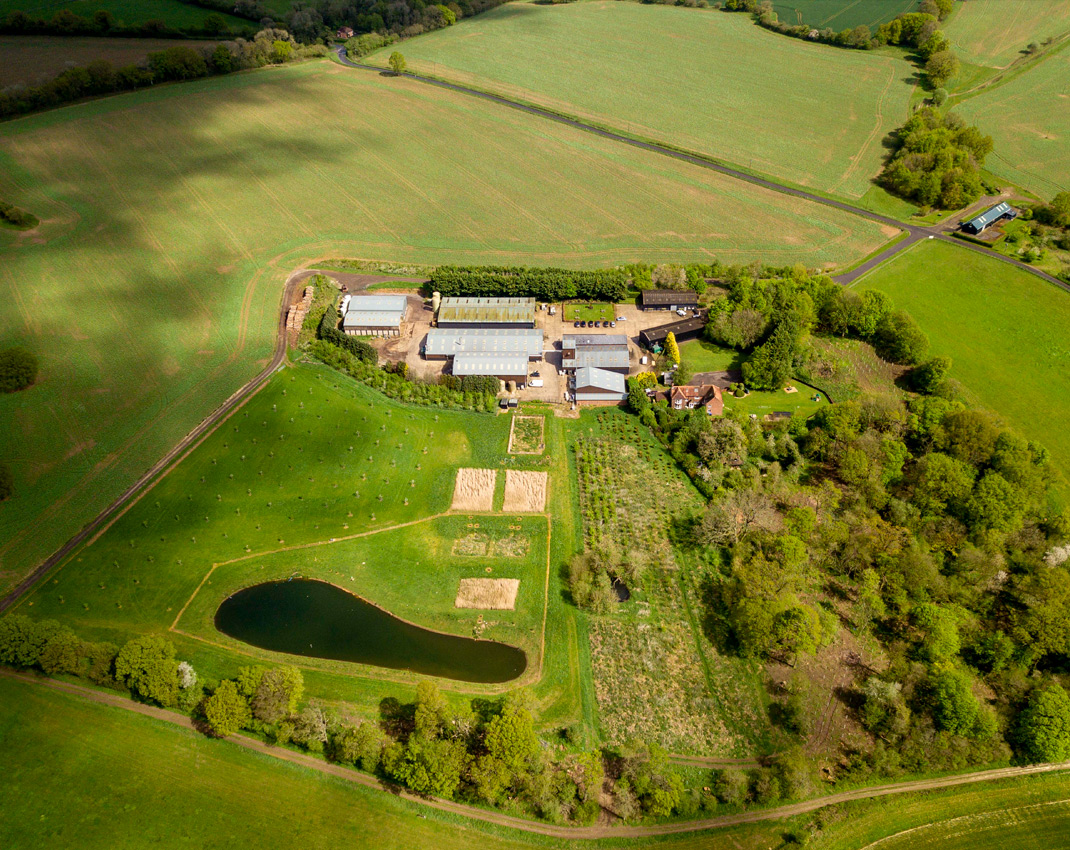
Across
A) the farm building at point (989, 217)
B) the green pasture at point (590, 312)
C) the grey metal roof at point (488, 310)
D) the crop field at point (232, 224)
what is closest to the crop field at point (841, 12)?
the farm building at point (989, 217)

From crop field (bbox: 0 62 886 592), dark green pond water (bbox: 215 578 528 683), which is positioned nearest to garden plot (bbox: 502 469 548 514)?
dark green pond water (bbox: 215 578 528 683)

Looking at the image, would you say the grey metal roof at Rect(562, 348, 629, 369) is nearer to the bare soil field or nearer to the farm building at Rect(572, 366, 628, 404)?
the farm building at Rect(572, 366, 628, 404)

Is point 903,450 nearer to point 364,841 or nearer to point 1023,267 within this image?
point 1023,267

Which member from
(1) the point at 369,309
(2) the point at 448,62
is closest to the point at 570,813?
(1) the point at 369,309

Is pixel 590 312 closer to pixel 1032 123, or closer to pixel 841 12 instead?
pixel 1032 123


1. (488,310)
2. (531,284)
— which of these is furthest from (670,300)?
(488,310)
